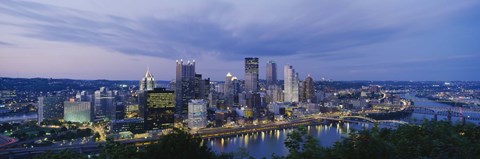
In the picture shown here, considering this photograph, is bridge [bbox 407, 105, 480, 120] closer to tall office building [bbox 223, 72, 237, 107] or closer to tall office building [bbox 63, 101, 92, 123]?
tall office building [bbox 223, 72, 237, 107]

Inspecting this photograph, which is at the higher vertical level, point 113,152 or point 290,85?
point 290,85

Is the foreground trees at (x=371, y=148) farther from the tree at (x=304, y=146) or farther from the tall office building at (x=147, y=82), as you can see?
the tall office building at (x=147, y=82)

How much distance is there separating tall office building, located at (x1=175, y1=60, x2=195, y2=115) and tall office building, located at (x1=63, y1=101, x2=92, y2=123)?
251 inches

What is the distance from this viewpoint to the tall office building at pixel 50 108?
23219 mm

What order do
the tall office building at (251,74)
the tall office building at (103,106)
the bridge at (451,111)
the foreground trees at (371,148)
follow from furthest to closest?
1. the tall office building at (251,74)
2. the bridge at (451,111)
3. the tall office building at (103,106)
4. the foreground trees at (371,148)

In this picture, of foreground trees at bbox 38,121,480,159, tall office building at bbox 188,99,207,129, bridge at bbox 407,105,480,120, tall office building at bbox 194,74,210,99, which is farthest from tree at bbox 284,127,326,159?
tall office building at bbox 194,74,210,99

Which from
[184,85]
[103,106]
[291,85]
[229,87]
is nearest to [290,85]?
[291,85]

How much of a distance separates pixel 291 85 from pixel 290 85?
14cm

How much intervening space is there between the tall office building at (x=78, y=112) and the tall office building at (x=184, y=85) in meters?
6.38

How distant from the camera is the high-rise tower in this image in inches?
1634

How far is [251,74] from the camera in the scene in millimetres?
43375

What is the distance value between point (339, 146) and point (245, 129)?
682 inches

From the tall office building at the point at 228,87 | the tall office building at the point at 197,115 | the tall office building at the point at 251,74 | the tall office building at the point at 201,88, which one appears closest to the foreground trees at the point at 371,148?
the tall office building at the point at 197,115

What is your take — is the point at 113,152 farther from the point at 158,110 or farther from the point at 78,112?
the point at 78,112
